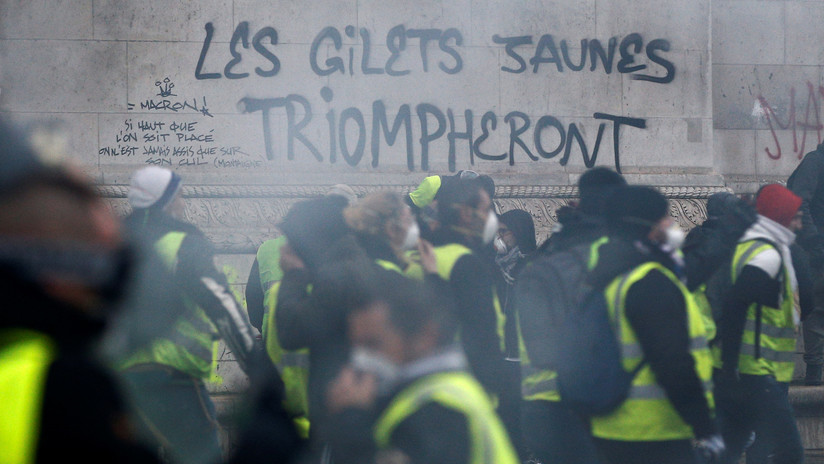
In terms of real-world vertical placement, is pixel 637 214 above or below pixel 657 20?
below

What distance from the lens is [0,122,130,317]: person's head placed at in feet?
5.41

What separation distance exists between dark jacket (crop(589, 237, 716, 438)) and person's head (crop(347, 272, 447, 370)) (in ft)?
5.37

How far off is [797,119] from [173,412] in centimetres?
734

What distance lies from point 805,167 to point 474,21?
107 inches

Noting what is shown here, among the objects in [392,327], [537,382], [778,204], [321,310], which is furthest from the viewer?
[778,204]

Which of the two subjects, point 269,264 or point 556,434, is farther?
point 269,264

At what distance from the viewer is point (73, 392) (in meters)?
1.58

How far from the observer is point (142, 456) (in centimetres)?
164

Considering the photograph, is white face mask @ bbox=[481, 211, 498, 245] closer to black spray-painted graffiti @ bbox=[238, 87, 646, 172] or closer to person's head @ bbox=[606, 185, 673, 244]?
person's head @ bbox=[606, 185, 673, 244]

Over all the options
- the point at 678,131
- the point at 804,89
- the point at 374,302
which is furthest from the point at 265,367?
the point at 804,89

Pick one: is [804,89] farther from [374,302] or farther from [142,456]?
[142,456]

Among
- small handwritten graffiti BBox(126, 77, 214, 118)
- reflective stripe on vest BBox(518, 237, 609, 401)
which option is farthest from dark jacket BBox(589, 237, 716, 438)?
small handwritten graffiti BBox(126, 77, 214, 118)

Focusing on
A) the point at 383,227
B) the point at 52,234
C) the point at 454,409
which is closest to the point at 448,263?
the point at 383,227

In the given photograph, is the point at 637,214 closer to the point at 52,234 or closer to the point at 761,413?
the point at 761,413
